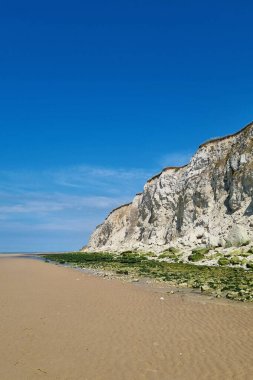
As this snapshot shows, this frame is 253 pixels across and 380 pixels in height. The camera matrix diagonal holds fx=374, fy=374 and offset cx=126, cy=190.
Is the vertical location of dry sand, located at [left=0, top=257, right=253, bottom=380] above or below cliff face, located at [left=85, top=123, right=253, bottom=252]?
below

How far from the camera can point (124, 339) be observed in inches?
325

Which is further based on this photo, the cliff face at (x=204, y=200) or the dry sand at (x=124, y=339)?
the cliff face at (x=204, y=200)

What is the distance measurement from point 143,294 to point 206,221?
97.4 feet

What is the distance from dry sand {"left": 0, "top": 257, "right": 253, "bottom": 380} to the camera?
6348 mm

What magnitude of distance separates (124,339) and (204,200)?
40123 millimetres

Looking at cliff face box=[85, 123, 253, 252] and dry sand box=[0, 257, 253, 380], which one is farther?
cliff face box=[85, 123, 253, 252]

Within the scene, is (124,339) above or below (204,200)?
below

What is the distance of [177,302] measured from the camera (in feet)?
43.0

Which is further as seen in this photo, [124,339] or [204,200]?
[204,200]

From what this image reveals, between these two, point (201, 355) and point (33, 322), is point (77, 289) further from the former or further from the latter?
point (201, 355)

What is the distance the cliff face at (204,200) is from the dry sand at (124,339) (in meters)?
23.4

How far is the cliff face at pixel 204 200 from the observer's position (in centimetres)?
3853

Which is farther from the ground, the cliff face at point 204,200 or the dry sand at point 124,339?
the cliff face at point 204,200

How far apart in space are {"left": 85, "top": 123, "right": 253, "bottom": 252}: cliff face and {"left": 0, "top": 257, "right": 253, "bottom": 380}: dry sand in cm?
2340
